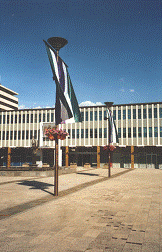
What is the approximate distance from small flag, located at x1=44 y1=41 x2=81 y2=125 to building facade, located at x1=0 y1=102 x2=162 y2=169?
115ft

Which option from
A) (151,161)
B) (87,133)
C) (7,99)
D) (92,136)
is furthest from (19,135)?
(7,99)

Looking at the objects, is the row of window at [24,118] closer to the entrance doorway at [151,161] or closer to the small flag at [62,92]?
the entrance doorway at [151,161]

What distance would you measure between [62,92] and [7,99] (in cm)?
11925

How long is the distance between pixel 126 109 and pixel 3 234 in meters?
48.9

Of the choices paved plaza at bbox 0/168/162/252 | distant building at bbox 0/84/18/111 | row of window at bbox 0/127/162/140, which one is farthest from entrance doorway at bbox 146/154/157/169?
distant building at bbox 0/84/18/111

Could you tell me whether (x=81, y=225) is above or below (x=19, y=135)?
below

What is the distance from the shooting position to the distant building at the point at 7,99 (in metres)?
121

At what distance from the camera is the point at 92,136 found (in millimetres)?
54656

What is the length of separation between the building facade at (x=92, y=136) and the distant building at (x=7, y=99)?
6375 centimetres

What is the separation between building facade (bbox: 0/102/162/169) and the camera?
5134 cm

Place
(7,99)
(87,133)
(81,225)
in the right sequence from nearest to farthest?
(81,225) < (87,133) < (7,99)

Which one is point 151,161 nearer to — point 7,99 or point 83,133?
point 83,133

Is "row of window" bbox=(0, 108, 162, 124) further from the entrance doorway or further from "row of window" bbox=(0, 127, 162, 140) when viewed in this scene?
the entrance doorway

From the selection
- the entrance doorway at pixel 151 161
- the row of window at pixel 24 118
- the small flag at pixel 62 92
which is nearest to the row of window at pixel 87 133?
the row of window at pixel 24 118
